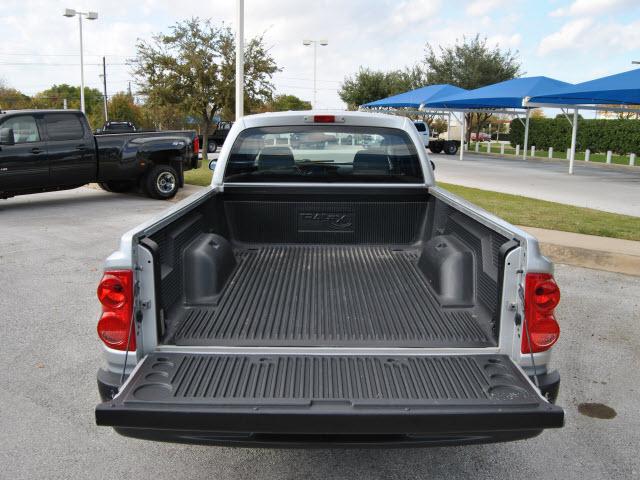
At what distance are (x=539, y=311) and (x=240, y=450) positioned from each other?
1.77 meters

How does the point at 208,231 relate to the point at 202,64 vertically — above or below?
below

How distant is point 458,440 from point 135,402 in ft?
4.32

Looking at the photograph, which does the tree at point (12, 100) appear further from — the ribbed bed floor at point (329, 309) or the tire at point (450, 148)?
the ribbed bed floor at point (329, 309)

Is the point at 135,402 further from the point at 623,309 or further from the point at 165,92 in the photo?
the point at 165,92

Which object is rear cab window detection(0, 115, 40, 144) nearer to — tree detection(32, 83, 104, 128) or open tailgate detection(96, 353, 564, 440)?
open tailgate detection(96, 353, 564, 440)

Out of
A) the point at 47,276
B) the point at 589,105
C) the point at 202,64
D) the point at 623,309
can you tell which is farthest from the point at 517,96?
the point at 47,276

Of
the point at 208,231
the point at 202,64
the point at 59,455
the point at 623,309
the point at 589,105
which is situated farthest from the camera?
the point at 202,64

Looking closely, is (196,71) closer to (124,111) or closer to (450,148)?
(450,148)

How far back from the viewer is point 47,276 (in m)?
7.00

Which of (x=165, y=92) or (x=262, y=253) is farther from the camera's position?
(x=165, y=92)

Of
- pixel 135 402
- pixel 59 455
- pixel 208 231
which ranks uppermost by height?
pixel 208 231

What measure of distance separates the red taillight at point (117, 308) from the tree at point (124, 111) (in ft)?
173

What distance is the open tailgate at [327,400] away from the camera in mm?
2354

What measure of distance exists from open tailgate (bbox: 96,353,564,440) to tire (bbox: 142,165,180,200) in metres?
10.7
